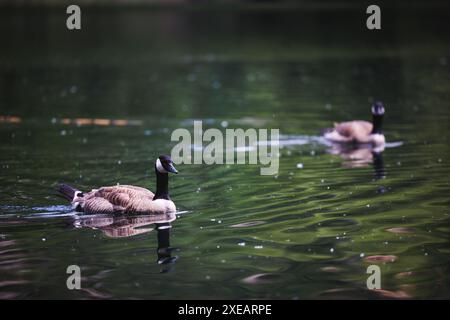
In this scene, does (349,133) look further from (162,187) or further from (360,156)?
(162,187)

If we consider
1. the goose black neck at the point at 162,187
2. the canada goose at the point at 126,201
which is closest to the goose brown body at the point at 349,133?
the goose black neck at the point at 162,187

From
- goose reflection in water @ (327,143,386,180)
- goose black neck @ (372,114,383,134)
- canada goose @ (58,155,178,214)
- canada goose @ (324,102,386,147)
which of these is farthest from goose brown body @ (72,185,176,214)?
goose black neck @ (372,114,383,134)

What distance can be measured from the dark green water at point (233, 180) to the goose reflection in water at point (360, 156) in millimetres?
112

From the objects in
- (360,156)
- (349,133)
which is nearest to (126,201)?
(360,156)

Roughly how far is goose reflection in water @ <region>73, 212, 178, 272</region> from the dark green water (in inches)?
2.0

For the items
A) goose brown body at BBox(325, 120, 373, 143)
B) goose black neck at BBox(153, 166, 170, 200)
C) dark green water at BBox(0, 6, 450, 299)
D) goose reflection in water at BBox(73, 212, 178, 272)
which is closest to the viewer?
dark green water at BBox(0, 6, 450, 299)

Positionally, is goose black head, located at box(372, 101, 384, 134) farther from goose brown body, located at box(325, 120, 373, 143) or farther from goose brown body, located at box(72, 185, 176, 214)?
goose brown body, located at box(72, 185, 176, 214)

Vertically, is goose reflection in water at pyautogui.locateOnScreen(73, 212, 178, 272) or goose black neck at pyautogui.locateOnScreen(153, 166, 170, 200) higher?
goose black neck at pyautogui.locateOnScreen(153, 166, 170, 200)

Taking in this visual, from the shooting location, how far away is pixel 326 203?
56.1ft

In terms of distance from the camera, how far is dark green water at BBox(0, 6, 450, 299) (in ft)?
42.9

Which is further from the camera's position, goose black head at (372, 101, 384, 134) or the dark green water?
goose black head at (372, 101, 384, 134)

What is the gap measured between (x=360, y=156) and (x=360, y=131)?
2.03 meters
